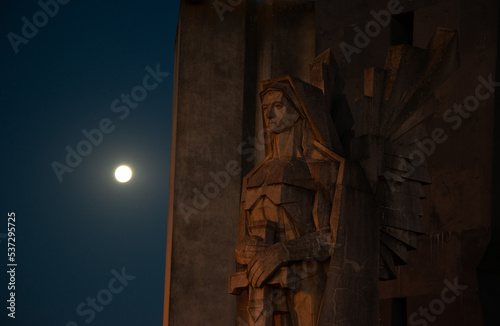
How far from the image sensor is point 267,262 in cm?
798

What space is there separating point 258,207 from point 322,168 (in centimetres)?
75

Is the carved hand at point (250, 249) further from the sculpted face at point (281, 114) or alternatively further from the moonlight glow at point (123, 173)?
the moonlight glow at point (123, 173)

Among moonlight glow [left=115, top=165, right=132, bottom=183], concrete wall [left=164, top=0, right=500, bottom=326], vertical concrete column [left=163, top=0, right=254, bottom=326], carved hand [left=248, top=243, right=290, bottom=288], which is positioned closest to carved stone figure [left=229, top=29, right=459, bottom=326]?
carved hand [left=248, top=243, right=290, bottom=288]

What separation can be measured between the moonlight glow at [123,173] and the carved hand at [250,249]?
9.74 m

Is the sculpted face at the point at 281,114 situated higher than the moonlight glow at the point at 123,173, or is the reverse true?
the moonlight glow at the point at 123,173

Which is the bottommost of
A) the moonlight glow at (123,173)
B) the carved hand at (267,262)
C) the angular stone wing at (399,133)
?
the carved hand at (267,262)

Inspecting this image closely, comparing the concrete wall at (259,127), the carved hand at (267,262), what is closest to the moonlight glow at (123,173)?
the concrete wall at (259,127)

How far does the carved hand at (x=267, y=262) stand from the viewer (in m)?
7.95

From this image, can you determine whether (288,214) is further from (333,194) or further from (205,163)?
(205,163)

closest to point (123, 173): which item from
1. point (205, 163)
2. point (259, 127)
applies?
point (205, 163)

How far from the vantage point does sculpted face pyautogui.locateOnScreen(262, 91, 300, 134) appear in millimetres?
8672

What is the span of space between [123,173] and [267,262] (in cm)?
1027

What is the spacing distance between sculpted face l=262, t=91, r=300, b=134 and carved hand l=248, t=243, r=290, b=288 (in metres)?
1.30

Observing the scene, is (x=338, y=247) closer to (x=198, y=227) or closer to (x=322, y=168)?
(x=322, y=168)
